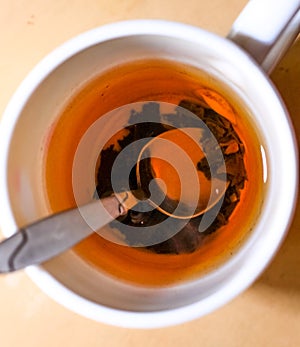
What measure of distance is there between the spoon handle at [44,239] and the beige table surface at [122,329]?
0.46 feet

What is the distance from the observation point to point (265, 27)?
48 cm

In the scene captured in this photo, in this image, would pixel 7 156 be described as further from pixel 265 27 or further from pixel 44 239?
pixel 265 27

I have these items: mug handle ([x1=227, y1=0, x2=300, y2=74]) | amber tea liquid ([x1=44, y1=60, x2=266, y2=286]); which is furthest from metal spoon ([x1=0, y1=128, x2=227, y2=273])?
mug handle ([x1=227, y1=0, x2=300, y2=74])

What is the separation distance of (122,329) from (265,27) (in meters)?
0.33

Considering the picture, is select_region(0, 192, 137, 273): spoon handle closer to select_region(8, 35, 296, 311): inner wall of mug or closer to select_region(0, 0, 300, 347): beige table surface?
select_region(8, 35, 296, 311): inner wall of mug

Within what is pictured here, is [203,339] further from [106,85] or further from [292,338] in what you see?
[106,85]

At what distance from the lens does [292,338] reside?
64 cm

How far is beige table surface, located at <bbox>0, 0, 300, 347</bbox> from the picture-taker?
64 cm

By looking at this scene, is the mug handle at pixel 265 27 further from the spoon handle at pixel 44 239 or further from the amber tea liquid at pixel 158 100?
the spoon handle at pixel 44 239

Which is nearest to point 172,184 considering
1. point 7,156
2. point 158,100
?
point 158,100

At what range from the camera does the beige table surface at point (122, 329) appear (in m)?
0.64

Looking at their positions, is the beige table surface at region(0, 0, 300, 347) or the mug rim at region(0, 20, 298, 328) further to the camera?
the beige table surface at region(0, 0, 300, 347)

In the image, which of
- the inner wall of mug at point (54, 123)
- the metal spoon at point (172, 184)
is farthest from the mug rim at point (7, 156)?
the metal spoon at point (172, 184)

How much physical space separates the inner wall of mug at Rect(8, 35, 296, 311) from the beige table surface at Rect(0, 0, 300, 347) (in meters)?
0.10
